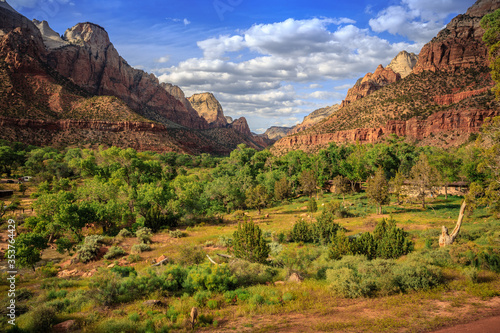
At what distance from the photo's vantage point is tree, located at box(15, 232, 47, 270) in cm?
1594

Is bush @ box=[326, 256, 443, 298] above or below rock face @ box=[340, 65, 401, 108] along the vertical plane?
below

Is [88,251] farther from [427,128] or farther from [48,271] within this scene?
[427,128]

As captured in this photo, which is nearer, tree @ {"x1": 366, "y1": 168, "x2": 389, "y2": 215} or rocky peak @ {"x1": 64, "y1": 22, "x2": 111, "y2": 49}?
tree @ {"x1": 366, "y1": 168, "x2": 389, "y2": 215}

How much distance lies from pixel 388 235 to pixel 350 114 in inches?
4135

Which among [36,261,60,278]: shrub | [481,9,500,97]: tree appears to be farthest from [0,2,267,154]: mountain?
[481,9,500,97]: tree

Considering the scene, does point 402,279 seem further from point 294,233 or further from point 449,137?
point 449,137

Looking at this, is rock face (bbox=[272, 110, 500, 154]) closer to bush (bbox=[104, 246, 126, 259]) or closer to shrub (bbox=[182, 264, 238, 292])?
bush (bbox=[104, 246, 126, 259])

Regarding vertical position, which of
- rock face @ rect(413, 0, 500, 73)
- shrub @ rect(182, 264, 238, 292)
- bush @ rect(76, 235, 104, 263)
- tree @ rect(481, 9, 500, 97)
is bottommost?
bush @ rect(76, 235, 104, 263)

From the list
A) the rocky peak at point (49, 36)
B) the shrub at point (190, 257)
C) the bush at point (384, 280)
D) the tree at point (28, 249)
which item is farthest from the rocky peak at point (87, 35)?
the bush at point (384, 280)

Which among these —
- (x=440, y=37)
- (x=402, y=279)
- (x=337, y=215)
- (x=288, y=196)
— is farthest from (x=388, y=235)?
(x=440, y=37)

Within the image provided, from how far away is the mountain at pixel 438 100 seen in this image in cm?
7719

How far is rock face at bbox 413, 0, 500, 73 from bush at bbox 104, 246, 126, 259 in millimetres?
123405

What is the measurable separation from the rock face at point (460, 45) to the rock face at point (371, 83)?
53.6 meters

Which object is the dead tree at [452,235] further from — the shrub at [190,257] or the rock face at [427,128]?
the rock face at [427,128]
